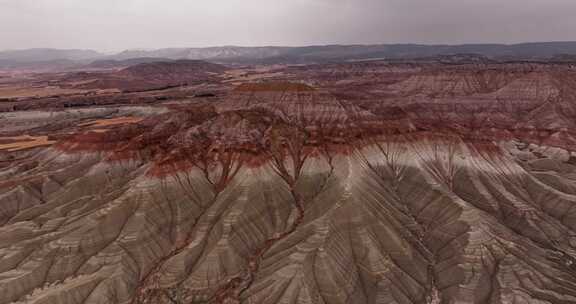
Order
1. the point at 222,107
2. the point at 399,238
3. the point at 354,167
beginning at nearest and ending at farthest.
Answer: the point at 399,238 → the point at 354,167 → the point at 222,107

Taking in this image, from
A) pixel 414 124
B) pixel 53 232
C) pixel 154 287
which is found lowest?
pixel 154 287

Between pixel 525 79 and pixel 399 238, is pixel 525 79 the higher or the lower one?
the higher one

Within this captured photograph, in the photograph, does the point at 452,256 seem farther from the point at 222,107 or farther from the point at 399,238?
the point at 222,107

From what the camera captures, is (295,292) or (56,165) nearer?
(295,292)

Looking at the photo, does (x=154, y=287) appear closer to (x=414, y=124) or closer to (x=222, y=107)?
(x=222, y=107)

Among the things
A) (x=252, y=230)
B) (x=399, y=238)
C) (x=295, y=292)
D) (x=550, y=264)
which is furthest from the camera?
(x=252, y=230)

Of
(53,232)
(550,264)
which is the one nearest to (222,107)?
(53,232)

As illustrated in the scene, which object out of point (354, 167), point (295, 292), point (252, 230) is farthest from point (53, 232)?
point (354, 167)
